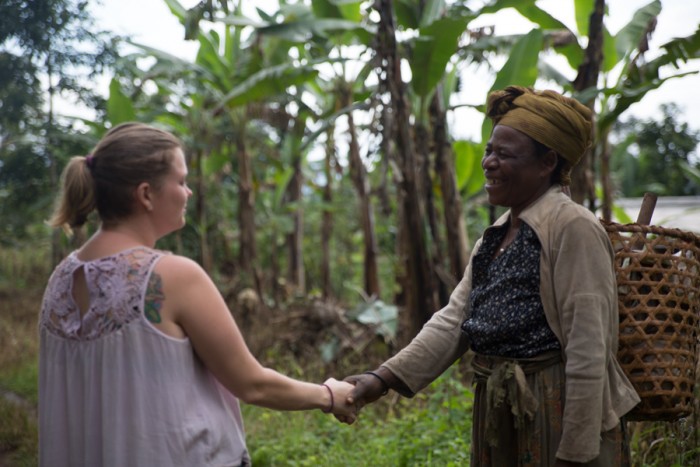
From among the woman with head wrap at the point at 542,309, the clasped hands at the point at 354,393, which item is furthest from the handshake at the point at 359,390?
the woman with head wrap at the point at 542,309

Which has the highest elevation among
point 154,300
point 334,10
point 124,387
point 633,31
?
point 334,10

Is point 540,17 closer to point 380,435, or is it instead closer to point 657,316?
point 380,435

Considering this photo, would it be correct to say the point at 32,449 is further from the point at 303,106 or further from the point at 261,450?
the point at 303,106

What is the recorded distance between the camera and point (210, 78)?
8.97 metres

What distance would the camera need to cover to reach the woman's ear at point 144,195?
234 centimetres

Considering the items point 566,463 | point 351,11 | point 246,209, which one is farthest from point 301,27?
point 566,463

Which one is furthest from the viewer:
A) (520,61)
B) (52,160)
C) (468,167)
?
(52,160)

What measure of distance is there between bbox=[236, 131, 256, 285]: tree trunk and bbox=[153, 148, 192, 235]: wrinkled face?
287 inches

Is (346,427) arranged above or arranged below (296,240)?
below

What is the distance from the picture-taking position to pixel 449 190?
6.28 m

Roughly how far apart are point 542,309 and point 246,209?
7.68 metres

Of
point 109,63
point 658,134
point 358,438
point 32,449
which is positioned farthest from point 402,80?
point 658,134

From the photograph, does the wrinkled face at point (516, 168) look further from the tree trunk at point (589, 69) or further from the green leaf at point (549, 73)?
the green leaf at point (549, 73)

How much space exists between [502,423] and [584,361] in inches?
15.7
